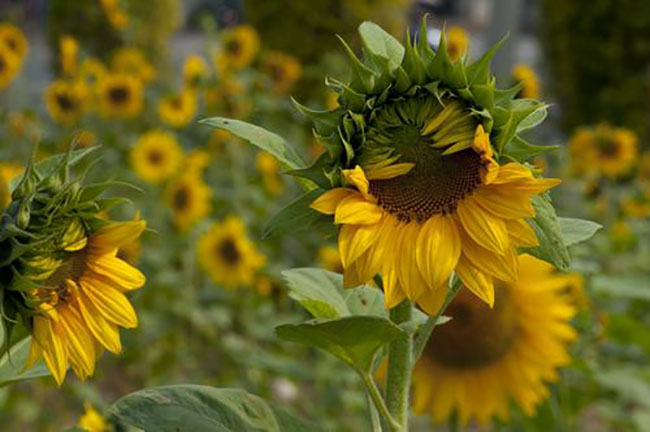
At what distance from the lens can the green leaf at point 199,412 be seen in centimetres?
60

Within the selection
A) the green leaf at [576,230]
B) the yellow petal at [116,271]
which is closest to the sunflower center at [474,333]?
→ the green leaf at [576,230]

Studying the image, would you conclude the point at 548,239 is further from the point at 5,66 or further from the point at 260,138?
the point at 5,66

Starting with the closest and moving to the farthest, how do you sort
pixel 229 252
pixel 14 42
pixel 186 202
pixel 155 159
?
pixel 229 252 → pixel 186 202 → pixel 155 159 → pixel 14 42

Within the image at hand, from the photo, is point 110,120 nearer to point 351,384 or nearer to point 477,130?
point 351,384

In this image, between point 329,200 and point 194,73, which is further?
point 194,73

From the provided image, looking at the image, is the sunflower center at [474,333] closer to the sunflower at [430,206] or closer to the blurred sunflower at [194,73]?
the sunflower at [430,206]

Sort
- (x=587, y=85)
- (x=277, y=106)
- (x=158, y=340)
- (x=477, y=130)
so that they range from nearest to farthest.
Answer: (x=477, y=130), (x=158, y=340), (x=277, y=106), (x=587, y=85)

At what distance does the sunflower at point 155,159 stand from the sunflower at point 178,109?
258 millimetres

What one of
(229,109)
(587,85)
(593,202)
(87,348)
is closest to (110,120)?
(229,109)

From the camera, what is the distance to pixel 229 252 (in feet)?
7.99

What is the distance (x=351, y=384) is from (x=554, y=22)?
9.55 ft

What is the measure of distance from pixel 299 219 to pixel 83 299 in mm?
141

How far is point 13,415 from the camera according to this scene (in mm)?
2406

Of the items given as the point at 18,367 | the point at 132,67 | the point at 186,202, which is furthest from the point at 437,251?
the point at 132,67
